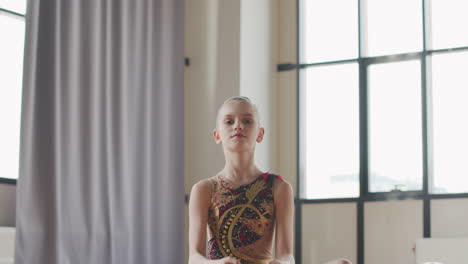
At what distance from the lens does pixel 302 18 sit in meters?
6.18

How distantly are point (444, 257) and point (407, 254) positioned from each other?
0.45 meters

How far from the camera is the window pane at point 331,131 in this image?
576cm

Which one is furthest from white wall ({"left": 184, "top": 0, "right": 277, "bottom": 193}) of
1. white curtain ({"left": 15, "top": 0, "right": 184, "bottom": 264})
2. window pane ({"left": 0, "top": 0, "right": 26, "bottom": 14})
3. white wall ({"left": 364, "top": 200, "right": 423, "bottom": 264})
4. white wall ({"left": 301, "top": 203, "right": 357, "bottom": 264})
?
window pane ({"left": 0, "top": 0, "right": 26, "bottom": 14})

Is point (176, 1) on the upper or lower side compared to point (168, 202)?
upper

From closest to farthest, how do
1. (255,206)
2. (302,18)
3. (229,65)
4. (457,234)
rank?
(255,206) → (457,234) → (229,65) → (302,18)

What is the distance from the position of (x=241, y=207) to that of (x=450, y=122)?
3611 millimetres

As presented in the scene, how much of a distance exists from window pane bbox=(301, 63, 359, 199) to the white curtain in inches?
44.0

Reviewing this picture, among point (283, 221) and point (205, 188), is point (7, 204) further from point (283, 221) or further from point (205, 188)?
point (283, 221)

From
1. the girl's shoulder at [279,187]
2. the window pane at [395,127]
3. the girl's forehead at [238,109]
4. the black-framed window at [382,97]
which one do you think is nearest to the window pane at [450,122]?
the black-framed window at [382,97]

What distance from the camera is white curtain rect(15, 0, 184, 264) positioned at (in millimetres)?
4434

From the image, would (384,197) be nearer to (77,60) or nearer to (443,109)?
(443,109)

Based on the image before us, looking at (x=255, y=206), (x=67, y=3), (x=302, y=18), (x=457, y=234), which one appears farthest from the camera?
(x=302, y=18)

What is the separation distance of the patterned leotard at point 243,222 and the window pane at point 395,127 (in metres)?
3.47

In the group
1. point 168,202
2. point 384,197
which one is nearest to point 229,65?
point 168,202
